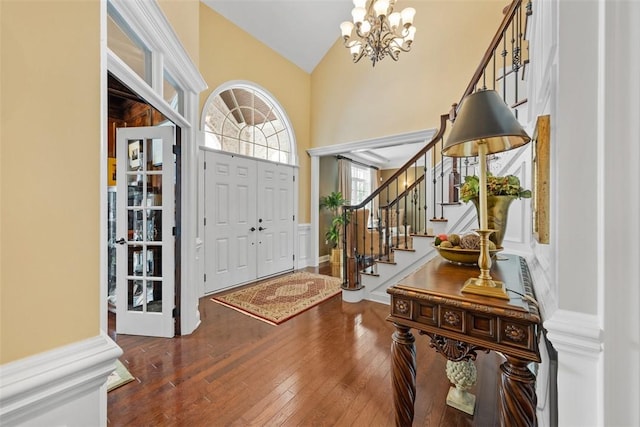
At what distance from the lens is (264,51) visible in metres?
4.69

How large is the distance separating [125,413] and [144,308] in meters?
1.13

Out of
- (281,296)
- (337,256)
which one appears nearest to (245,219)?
(281,296)

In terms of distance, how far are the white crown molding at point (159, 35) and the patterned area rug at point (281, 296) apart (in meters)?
2.55

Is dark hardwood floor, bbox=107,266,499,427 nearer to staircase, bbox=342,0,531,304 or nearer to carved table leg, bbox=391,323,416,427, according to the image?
carved table leg, bbox=391,323,416,427

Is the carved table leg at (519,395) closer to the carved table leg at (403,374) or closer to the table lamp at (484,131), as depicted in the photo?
the table lamp at (484,131)

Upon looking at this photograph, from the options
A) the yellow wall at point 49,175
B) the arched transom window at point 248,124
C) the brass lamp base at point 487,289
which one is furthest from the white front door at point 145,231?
the brass lamp base at point 487,289

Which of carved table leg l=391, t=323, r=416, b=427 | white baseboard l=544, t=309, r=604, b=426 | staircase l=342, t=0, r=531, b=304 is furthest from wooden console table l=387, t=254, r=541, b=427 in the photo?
staircase l=342, t=0, r=531, b=304

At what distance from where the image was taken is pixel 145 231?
2.52 metres

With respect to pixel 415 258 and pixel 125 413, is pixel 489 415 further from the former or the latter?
pixel 125 413

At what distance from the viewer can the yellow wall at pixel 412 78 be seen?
390 cm

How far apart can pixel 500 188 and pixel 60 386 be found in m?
1.70

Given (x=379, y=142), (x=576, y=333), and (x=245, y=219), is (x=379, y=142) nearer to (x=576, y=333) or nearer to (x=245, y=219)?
(x=245, y=219)


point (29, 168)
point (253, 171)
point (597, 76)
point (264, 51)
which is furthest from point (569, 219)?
point (264, 51)

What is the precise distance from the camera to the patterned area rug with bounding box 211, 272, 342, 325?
2994mm
